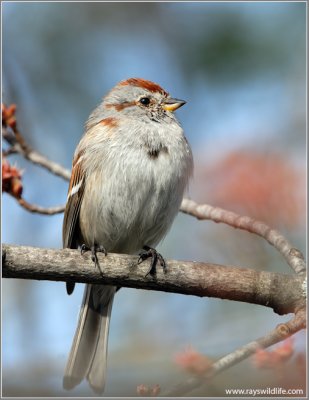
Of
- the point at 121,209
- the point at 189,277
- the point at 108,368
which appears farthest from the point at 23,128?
the point at 189,277

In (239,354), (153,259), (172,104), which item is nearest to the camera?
(239,354)

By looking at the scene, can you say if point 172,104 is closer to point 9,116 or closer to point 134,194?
point 134,194

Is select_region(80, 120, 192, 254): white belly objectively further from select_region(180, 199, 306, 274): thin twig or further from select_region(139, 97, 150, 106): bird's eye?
select_region(139, 97, 150, 106): bird's eye

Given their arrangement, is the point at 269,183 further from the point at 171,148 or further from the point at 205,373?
the point at 205,373

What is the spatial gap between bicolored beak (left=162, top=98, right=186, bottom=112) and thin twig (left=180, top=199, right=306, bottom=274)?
2.42 ft

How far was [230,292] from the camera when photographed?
3.25 m

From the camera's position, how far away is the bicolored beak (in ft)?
14.8

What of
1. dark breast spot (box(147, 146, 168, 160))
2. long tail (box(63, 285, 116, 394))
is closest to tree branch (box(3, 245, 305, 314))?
dark breast spot (box(147, 146, 168, 160))

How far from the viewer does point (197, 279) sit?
325cm

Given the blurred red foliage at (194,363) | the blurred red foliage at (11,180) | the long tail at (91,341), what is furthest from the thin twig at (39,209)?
the blurred red foliage at (194,363)

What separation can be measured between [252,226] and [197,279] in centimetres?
74

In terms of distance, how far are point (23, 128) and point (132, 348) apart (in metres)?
2.45

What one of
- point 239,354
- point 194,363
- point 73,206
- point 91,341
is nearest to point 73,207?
point 73,206

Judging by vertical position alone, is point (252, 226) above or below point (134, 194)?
below
